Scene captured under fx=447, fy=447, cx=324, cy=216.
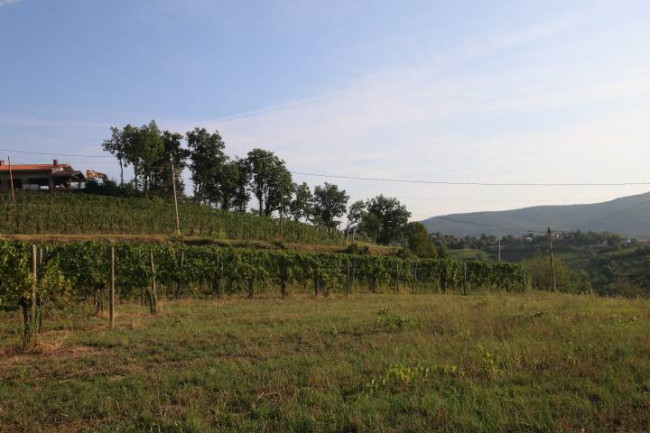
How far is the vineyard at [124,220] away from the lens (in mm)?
33125

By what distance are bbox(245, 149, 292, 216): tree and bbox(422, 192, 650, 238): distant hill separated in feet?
170

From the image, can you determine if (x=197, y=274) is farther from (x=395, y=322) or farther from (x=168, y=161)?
(x=168, y=161)

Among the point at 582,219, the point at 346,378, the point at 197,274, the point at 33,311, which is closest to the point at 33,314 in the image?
the point at 33,311

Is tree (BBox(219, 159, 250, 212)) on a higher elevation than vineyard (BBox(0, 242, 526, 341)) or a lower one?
higher

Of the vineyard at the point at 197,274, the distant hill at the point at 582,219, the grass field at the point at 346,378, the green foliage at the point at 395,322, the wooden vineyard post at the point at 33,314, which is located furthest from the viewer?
the distant hill at the point at 582,219

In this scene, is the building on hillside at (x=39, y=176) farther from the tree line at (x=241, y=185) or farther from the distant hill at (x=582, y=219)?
the distant hill at (x=582, y=219)

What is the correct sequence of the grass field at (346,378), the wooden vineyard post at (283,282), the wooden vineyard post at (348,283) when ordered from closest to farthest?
1. the grass field at (346,378)
2. the wooden vineyard post at (283,282)
3. the wooden vineyard post at (348,283)

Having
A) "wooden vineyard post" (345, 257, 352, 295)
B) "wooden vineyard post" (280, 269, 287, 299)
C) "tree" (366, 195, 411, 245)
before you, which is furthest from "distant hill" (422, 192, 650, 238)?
"wooden vineyard post" (280, 269, 287, 299)

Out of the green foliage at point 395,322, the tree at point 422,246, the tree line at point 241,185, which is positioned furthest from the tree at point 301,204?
the green foliage at point 395,322

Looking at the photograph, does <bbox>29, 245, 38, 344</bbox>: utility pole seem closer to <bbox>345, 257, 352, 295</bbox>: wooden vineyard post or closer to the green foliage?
the green foliage

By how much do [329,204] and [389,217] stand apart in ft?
34.3

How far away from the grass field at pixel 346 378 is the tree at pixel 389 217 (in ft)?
213

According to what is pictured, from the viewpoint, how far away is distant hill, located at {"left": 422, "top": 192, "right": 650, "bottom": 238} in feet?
413

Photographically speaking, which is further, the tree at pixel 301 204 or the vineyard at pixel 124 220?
the tree at pixel 301 204
